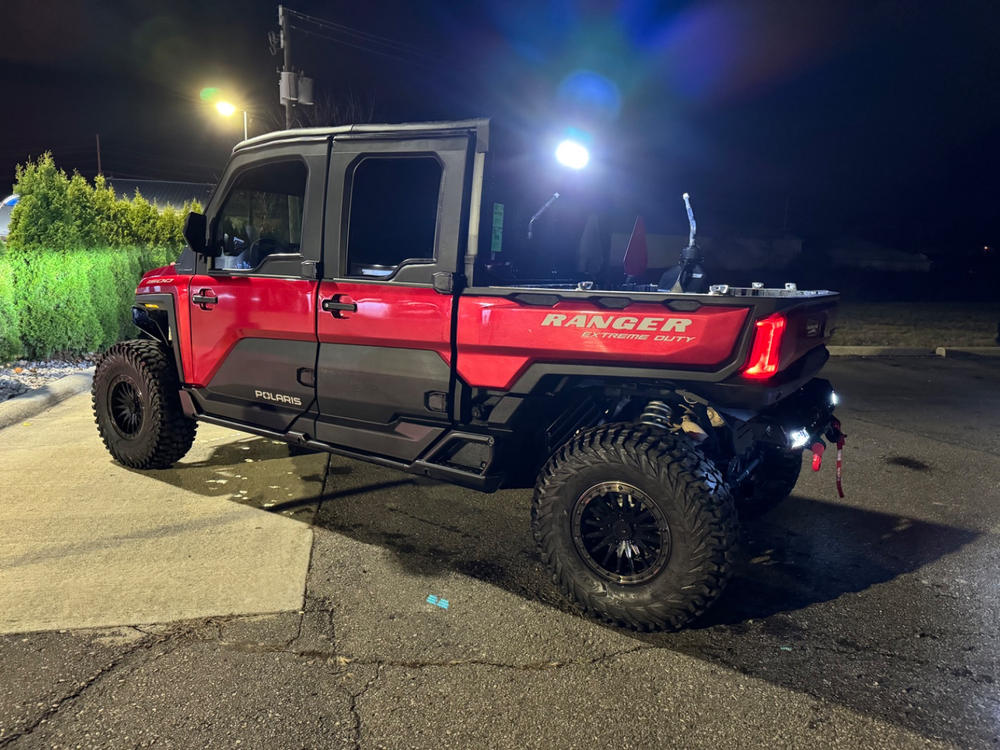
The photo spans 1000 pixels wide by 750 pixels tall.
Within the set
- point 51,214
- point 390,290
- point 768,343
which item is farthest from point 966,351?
point 51,214

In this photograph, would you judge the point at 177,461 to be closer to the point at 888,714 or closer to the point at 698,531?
the point at 698,531

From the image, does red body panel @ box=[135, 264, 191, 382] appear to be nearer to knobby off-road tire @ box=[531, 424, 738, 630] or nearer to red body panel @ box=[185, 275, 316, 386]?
red body panel @ box=[185, 275, 316, 386]

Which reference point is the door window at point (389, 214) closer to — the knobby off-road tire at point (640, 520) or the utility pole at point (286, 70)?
the knobby off-road tire at point (640, 520)

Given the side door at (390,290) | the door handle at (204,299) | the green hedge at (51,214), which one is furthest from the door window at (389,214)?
the green hedge at (51,214)

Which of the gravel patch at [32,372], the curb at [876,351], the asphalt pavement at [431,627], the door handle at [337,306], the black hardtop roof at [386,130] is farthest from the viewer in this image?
the curb at [876,351]

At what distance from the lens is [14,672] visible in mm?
2436

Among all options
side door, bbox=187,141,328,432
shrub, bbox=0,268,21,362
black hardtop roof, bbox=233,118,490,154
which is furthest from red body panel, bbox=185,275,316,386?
shrub, bbox=0,268,21,362

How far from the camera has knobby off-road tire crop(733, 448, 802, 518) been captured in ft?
13.0

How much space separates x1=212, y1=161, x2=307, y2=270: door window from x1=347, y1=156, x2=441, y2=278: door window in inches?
19.0

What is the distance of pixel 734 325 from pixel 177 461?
4020 millimetres

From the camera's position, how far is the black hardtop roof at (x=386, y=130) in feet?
10.5

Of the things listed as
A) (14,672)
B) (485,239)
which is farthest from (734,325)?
(14,672)

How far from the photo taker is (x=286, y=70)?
44.7 ft

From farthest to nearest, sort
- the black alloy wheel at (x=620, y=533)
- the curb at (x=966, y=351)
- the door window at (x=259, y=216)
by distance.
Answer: the curb at (x=966, y=351) < the door window at (x=259, y=216) < the black alloy wheel at (x=620, y=533)
